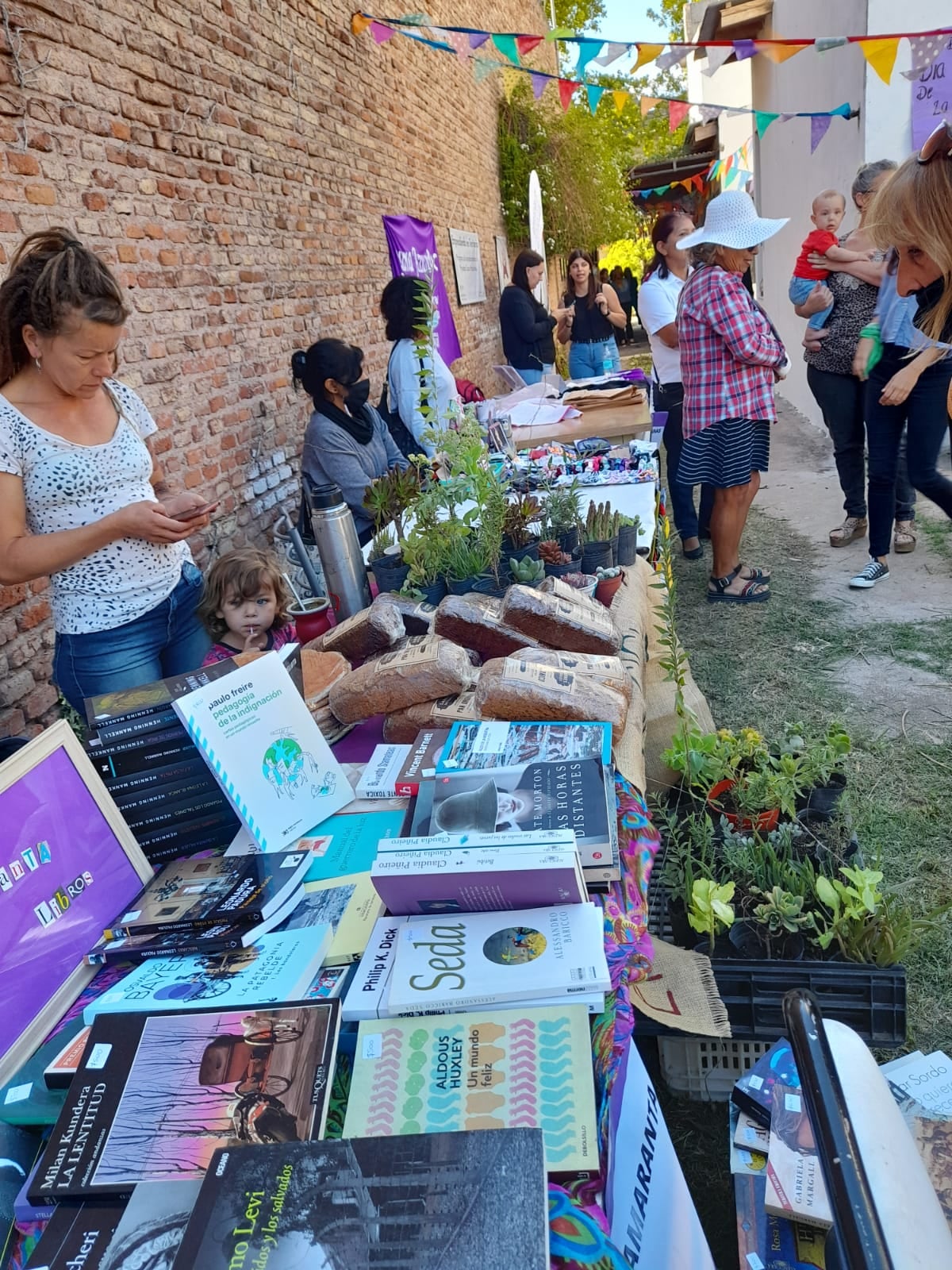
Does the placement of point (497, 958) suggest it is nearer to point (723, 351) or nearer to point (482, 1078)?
point (482, 1078)

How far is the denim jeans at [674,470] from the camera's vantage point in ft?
16.7

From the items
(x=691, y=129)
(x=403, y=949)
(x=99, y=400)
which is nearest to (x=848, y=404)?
(x=99, y=400)

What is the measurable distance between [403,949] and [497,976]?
151mm

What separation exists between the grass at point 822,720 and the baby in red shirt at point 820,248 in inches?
58.5

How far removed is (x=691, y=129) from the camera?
19.4 meters

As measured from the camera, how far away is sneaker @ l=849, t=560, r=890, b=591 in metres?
4.43

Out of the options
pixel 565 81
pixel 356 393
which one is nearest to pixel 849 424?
pixel 356 393

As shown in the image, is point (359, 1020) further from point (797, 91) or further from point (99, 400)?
point (797, 91)

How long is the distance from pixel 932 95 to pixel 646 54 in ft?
6.46

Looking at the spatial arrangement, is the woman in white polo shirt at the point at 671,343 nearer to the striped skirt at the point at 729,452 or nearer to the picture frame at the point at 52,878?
the striped skirt at the point at 729,452

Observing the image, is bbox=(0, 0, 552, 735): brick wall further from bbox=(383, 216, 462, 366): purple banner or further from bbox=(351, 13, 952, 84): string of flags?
bbox=(351, 13, 952, 84): string of flags

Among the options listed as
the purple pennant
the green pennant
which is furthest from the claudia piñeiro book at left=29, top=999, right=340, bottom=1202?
the purple pennant

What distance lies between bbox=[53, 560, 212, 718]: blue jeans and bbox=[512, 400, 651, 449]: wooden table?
288 centimetres

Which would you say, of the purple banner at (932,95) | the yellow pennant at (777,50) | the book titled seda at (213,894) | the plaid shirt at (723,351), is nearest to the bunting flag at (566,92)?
the yellow pennant at (777,50)
